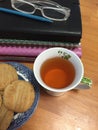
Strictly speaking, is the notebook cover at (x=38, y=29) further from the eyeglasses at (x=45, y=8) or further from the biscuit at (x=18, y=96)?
the biscuit at (x=18, y=96)

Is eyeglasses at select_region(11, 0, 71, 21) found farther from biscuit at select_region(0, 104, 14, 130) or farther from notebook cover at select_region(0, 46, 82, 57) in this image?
biscuit at select_region(0, 104, 14, 130)

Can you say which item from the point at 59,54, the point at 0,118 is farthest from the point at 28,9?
the point at 0,118

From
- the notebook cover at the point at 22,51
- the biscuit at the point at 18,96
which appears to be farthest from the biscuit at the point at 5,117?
the notebook cover at the point at 22,51

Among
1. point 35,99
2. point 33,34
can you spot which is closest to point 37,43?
point 33,34

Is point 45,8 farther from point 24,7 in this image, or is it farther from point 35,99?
point 35,99

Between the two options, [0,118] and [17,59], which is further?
[17,59]

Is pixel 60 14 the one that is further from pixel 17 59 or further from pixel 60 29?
pixel 17 59

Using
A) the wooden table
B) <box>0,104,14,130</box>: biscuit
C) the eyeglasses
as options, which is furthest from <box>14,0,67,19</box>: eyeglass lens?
<box>0,104,14,130</box>: biscuit

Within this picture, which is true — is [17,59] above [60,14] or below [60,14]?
below
